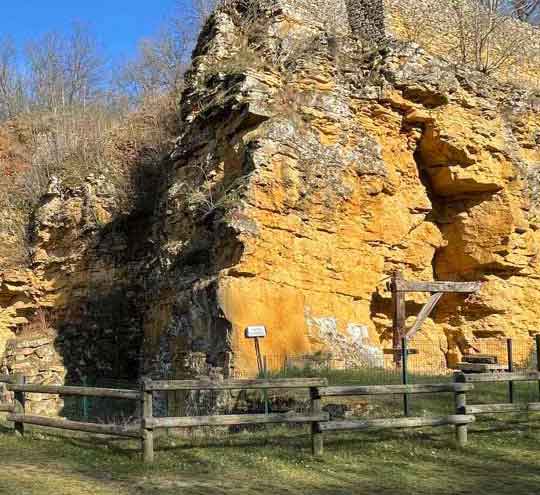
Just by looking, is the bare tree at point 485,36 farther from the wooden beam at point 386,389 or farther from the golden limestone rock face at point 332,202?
the wooden beam at point 386,389

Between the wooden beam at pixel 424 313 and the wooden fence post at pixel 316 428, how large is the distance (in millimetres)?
8801

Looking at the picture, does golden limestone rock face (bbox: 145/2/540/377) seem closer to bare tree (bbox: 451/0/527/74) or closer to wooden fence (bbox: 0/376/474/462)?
bare tree (bbox: 451/0/527/74)

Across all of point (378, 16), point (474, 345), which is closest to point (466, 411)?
point (474, 345)

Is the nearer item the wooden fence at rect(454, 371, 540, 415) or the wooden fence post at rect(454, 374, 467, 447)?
the wooden fence post at rect(454, 374, 467, 447)

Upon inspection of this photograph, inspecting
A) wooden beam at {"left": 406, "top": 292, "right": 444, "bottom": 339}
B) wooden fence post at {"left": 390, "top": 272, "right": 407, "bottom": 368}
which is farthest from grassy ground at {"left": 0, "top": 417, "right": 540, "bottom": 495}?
wooden beam at {"left": 406, "top": 292, "right": 444, "bottom": 339}

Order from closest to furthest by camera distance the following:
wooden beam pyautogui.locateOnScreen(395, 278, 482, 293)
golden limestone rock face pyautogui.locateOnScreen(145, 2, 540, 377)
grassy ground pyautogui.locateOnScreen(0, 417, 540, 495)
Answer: grassy ground pyautogui.locateOnScreen(0, 417, 540, 495), golden limestone rock face pyautogui.locateOnScreen(145, 2, 540, 377), wooden beam pyautogui.locateOnScreen(395, 278, 482, 293)

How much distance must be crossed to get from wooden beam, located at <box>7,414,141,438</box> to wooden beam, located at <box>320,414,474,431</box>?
2.48 meters

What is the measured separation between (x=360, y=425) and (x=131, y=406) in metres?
9.32

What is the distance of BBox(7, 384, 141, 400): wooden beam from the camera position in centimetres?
948

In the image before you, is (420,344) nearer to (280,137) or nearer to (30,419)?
(280,137)

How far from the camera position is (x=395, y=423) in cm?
1005

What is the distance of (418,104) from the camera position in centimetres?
1920

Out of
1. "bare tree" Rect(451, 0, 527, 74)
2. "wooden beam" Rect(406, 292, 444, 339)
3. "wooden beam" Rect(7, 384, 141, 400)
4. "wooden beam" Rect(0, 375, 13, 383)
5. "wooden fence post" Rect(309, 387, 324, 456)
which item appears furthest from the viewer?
"bare tree" Rect(451, 0, 527, 74)

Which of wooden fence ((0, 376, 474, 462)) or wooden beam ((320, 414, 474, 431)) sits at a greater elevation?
wooden fence ((0, 376, 474, 462))
